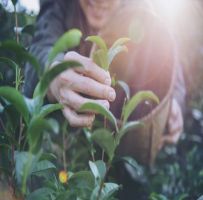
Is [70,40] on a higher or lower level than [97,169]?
higher

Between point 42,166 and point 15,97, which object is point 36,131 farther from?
point 42,166

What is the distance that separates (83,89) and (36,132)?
12.1 inches

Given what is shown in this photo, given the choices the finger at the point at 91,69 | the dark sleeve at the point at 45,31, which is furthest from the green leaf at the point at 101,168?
the dark sleeve at the point at 45,31

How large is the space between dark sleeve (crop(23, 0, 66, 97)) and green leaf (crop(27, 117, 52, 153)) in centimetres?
107

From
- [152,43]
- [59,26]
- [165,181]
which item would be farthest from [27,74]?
[152,43]

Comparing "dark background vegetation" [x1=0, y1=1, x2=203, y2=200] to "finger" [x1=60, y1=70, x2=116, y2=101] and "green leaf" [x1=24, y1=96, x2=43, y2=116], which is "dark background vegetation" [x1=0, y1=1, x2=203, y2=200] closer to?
"finger" [x1=60, y1=70, x2=116, y2=101]

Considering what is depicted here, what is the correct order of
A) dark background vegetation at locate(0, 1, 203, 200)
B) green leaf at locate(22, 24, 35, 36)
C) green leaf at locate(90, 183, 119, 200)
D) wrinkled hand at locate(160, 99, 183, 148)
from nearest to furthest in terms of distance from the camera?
1. green leaf at locate(90, 183, 119, 200)
2. green leaf at locate(22, 24, 35, 36)
3. dark background vegetation at locate(0, 1, 203, 200)
4. wrinkled hand at locate(160, 99, 183, 148)

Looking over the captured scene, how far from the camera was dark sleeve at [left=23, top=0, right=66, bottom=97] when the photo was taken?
1590 mm

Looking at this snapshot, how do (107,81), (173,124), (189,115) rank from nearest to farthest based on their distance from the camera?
(107,81) < (173,124) < (189,115)

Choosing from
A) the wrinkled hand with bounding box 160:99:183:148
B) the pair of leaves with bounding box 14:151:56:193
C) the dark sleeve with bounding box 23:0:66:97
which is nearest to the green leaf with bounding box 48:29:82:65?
the pair of leaves with bounding box 14:151:56:193

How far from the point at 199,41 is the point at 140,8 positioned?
116cm


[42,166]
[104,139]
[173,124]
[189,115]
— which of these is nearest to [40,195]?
[42,166]

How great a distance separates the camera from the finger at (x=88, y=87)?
2.38ft

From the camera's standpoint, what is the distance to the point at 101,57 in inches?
23.8
